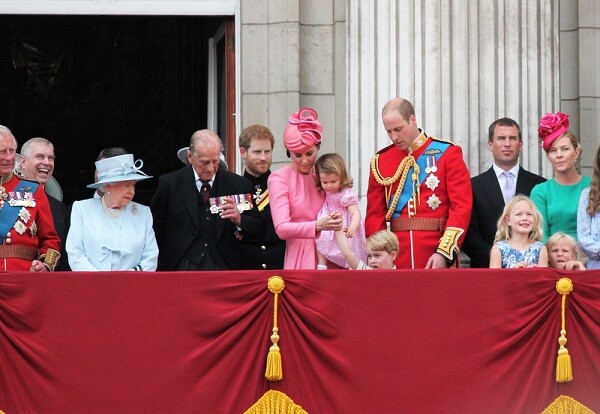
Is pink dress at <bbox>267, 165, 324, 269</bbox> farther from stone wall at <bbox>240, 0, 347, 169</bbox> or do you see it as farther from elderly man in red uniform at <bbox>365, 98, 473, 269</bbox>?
stone wall at <bbox>240, 0, 347, 169</bbox>

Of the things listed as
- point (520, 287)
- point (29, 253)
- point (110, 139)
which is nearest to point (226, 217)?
point (29, 253)

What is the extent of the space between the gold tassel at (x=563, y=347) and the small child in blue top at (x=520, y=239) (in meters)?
0.43

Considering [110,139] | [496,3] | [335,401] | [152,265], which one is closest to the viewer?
[335,401]

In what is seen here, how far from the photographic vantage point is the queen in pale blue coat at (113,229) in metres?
11.1

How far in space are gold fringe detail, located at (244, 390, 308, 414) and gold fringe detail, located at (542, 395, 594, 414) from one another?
1478mm

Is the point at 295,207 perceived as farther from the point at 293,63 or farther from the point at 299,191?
the point at 293,63

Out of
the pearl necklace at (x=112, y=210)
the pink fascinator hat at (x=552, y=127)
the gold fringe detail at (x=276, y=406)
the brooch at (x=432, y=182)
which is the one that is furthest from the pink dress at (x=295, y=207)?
the pink fascinator hat at (x=552, y=127)

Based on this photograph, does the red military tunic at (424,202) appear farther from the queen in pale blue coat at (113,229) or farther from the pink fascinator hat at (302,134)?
the queen in pale blue coat at (113,229)

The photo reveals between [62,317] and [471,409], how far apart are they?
2.51 meters

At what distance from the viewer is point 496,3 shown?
13461 mm

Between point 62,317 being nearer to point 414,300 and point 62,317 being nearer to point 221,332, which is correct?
point 221,332

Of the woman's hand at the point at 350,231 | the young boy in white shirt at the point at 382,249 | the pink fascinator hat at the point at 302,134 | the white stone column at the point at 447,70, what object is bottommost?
the young boy in white shirt at the point at 382,249

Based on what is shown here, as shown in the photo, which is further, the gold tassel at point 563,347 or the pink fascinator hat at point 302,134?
the pink fascinator hat at point 302,134

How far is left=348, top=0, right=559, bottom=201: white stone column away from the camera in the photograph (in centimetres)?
1334
